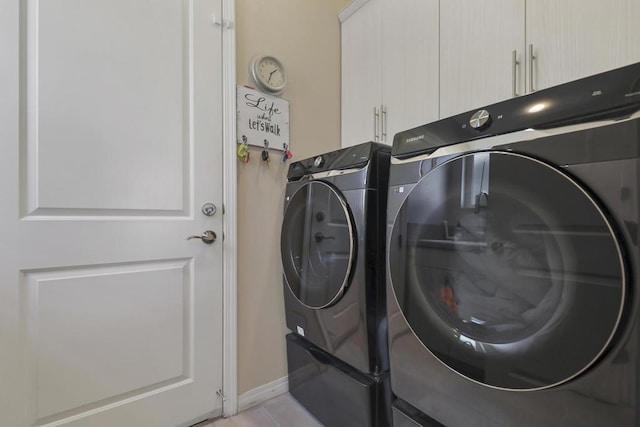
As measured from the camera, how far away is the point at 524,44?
1036 millimetres

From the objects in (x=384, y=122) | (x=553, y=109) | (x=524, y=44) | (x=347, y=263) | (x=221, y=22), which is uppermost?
(x=221, y=22)

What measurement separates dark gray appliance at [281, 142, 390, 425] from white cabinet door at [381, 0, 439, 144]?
413 millimetres

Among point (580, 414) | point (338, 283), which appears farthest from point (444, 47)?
point (580, 414)

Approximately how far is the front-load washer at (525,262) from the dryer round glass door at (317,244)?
25 centimetres

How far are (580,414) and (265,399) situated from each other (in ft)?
4.38

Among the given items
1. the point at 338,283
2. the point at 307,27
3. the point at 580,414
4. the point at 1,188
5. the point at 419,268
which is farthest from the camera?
the point at 307,27

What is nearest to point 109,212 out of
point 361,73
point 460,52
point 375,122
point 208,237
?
point 208,237

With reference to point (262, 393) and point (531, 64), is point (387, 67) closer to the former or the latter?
point (531, 64)

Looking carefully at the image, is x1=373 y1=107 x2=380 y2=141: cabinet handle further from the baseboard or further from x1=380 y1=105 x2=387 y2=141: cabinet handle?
the baseboard

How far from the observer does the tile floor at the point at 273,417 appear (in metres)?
1.32

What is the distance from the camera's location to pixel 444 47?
1.28 meters

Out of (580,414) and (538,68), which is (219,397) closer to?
(580,414)

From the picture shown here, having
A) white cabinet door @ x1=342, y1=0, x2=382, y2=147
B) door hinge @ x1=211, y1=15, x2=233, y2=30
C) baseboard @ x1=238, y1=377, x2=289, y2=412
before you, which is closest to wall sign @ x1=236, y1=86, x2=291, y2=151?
door hinge @ x1=211, y1=15, x2=233, y2=30

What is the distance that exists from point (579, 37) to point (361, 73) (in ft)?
3.28
